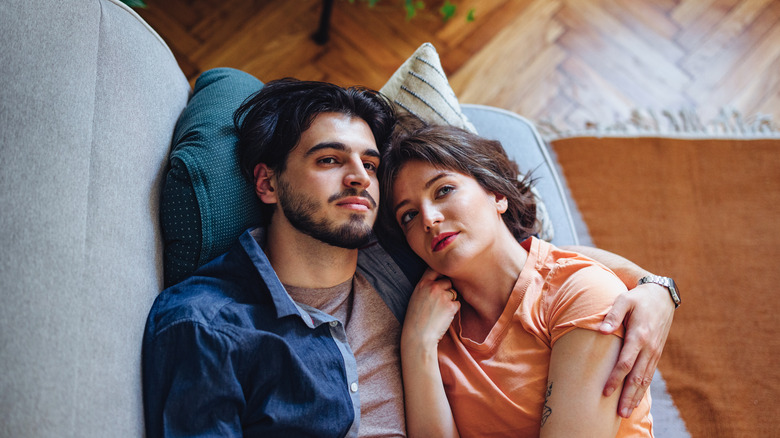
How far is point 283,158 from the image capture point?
1437 millimetres

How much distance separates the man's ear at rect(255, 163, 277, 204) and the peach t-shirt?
24.4 inches

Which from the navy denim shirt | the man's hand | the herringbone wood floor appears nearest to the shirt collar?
the navy denim shirt

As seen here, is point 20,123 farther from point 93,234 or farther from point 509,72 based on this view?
point 509,72

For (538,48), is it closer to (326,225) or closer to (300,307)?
(326,225)

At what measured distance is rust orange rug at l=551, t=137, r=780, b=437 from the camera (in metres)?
1.65

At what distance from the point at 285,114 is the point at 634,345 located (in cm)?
104

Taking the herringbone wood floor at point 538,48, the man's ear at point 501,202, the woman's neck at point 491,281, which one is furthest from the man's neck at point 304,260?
the herringbone wood floor at point 538,48

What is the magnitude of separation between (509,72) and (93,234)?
194 cm

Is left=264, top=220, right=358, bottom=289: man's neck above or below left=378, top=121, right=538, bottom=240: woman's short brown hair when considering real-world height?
below

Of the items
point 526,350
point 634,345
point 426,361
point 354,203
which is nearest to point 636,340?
point 634,345

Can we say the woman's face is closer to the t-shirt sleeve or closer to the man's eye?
the man's eye

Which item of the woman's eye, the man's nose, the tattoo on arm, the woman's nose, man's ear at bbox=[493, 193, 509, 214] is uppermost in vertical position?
the man's nose

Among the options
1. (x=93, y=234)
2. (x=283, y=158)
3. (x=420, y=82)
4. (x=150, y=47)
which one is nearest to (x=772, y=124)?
(x=420, y=82)

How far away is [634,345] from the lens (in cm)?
116
